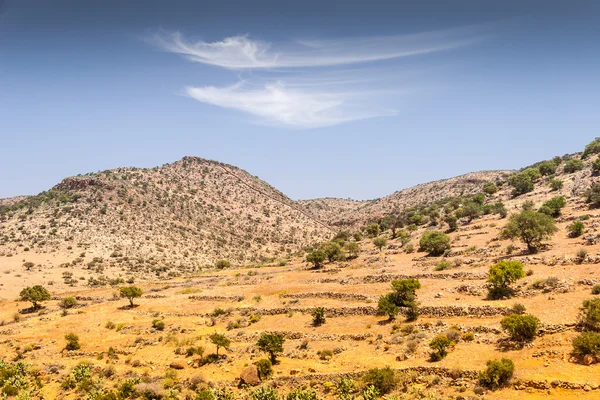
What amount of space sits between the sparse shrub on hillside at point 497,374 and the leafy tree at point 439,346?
11.8 feet

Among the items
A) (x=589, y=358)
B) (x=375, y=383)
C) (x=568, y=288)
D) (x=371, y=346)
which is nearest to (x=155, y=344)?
(x=371, y=346)

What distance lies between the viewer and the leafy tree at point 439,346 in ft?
77.6

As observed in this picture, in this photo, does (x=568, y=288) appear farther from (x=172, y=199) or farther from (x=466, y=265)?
(x=172, y=199)

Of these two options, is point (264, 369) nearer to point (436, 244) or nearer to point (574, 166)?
point (436, 244)

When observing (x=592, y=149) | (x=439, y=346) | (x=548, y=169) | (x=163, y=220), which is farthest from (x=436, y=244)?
(x=163, y=220)

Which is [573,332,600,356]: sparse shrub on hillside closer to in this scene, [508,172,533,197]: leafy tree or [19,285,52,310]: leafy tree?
[19,285,52,310]: leafy tree

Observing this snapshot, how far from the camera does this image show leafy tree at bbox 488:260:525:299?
30625 millimetres

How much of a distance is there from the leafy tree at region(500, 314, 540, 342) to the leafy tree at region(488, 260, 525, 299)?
7.60 meters

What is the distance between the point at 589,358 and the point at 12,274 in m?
75.7

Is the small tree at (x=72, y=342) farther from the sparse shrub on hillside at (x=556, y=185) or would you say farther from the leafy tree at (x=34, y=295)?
the sparse shrub on hillside at (x=556, y=185)

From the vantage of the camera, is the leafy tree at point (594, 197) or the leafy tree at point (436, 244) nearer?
the leafy tree at point (436, 244)

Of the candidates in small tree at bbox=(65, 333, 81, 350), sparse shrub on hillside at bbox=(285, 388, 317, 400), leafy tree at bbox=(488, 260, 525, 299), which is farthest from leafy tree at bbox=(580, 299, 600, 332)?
small tree at bbox=(65, 333, 81, 350)

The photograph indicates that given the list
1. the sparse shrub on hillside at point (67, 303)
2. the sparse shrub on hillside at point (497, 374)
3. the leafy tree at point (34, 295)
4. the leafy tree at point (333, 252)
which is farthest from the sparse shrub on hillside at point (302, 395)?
the leafy tree at point (333, 252)

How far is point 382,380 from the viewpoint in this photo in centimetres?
2173
